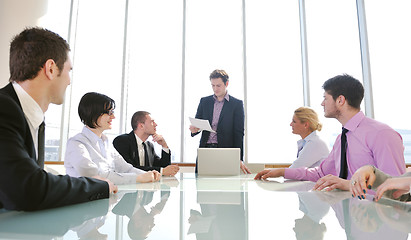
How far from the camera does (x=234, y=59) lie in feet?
16.8

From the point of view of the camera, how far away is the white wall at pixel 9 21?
450 cm

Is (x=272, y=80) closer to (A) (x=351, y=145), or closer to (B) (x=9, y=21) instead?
(A) (x=351, y=145)

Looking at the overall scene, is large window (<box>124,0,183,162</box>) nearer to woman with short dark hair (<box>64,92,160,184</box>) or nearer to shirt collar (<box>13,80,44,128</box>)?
woman with short dark hair (<box>64,92,160,184</box>)

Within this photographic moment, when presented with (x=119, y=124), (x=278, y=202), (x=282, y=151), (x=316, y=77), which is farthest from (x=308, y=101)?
(x=278, y=202)

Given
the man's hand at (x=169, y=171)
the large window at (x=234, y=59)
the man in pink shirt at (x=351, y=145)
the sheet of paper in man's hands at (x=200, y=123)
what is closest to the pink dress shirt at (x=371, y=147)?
the man in pink shirt at (x=351, y=145)

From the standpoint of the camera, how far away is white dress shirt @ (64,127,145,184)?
5.23ft

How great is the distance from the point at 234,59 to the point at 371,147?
374cm

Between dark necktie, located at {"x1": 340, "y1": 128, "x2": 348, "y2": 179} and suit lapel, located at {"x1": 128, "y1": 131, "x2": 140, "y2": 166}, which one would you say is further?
suit lapel, located at {"x1": 128, "y1": 131, "x2": 140, "y2": 166}

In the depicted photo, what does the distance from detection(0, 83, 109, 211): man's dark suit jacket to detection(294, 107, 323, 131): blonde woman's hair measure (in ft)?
7.34

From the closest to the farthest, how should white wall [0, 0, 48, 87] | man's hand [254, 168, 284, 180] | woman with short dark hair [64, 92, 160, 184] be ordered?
woman with short dark hair [64, 92, 160, 184] → man's hand [254, 168, 284, 180] → white wall [0, 0, 48, 87]

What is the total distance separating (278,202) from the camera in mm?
940

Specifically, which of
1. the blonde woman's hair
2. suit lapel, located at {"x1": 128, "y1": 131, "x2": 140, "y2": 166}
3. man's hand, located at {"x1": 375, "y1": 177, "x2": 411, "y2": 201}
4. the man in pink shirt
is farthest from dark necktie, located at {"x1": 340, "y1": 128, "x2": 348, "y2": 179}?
suit lapel, located at {"x1": 128, "y1": 131, "x2": 140, "y2": 166}

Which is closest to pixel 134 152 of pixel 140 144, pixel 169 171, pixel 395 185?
pixel 140 144

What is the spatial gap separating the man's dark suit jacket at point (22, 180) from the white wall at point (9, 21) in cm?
441
